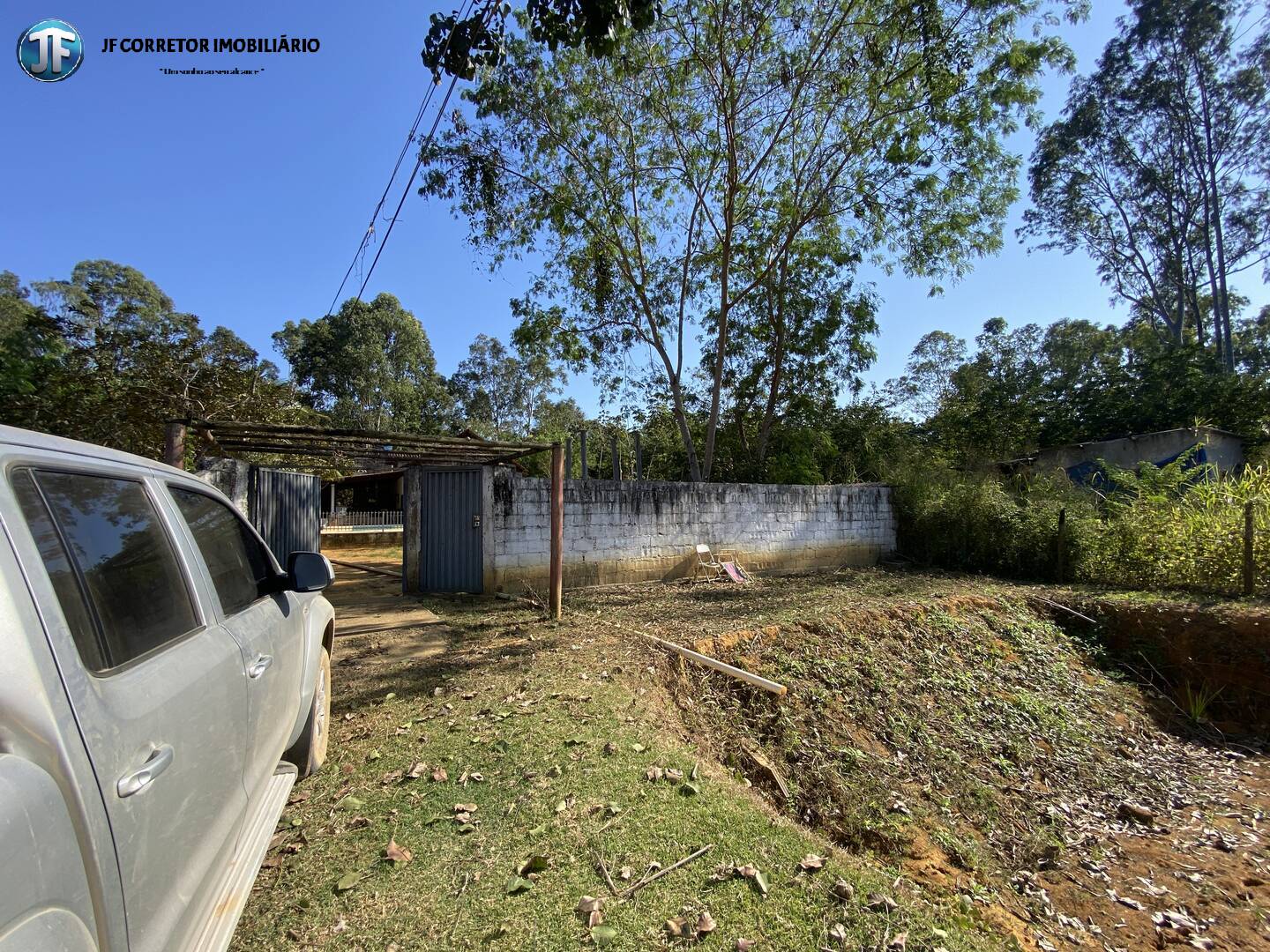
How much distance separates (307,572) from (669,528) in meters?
7.87

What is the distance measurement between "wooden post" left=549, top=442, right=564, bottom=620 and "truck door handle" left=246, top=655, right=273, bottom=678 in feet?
15.0

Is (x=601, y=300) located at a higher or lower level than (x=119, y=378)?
higher

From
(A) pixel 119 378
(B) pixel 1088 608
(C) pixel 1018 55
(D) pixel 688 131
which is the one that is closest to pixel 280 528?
(A) pixel 119 378

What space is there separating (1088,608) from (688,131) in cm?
1044

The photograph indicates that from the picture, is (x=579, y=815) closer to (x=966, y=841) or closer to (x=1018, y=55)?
(x=966, y=841)

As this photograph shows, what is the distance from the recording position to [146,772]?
4.16 ft

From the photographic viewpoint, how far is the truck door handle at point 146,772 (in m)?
1.18

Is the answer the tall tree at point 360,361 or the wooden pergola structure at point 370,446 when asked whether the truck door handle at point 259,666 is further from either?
the tall tree at point 360,361

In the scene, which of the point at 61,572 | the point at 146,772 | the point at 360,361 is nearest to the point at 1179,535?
the point at 146,772

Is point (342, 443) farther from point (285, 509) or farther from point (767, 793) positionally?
point (767, 793)

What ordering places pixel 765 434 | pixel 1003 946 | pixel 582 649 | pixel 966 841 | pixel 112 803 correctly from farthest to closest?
pixel 765 434 → pixel 582 649 → pixel 966 841 → pixel 1003 946 → pixel 112 803

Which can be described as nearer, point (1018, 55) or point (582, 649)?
point (582, 649)

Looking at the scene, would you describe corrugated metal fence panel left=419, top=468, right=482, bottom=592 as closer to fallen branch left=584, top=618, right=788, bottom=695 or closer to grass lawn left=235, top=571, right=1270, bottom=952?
grass lawn left=235, top=571, right=1270, bottom=952

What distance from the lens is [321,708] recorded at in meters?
3.40
